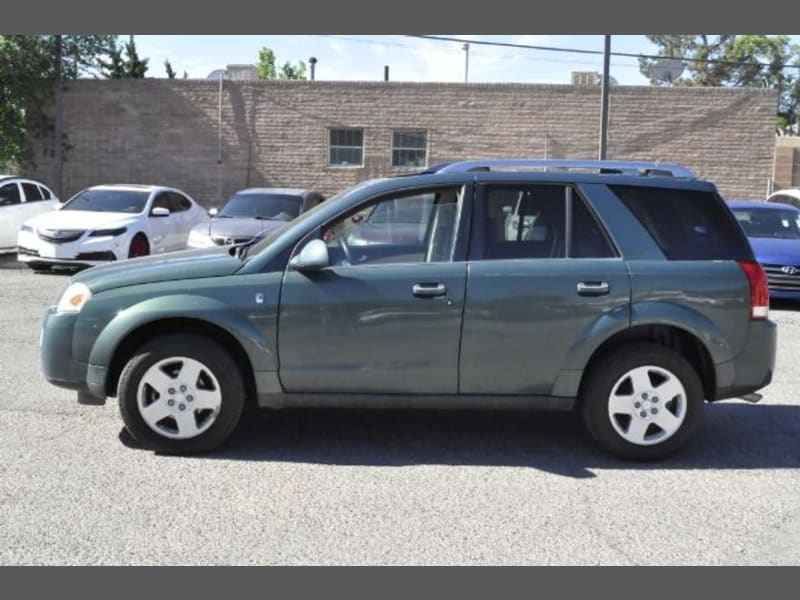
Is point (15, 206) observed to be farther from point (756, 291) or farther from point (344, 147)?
point (756, 291)

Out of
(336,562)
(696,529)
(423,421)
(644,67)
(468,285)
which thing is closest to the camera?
(336,562)

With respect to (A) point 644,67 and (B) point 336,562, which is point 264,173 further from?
(A) point 644,67

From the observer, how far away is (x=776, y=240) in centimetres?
1277

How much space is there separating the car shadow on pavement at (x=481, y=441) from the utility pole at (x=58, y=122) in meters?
20.3

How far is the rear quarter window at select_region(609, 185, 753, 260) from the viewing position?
5.45 m

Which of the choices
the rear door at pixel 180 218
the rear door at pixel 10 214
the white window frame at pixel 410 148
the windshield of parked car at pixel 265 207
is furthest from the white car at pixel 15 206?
the white window frame at pixel 410 148

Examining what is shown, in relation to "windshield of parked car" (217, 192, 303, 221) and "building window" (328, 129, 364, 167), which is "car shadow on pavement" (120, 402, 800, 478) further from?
"building window" (328, 129, 364, 167)

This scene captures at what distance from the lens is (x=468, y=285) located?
523 cm

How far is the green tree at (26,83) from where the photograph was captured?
2303 centimetres

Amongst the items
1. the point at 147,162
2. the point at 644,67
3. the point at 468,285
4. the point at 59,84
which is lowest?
the point at 468,285

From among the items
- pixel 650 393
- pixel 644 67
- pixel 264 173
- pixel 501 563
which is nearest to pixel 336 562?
pixel 501 563

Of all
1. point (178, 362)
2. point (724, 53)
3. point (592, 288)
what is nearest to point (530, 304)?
point (592, 288)

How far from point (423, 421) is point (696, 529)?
7.67 ft

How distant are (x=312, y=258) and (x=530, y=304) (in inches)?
52.2
